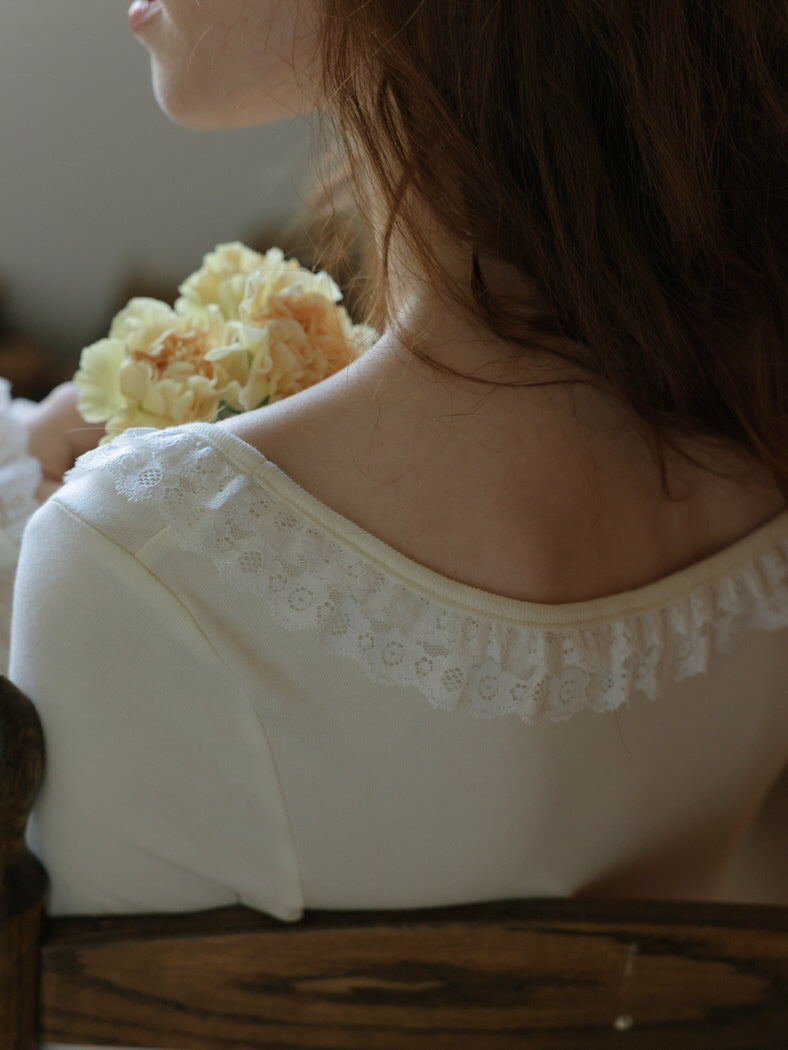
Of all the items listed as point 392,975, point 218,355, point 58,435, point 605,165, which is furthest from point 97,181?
point 392,975

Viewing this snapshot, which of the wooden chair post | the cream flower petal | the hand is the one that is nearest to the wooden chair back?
the wooden chair post

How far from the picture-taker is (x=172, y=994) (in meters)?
0.52

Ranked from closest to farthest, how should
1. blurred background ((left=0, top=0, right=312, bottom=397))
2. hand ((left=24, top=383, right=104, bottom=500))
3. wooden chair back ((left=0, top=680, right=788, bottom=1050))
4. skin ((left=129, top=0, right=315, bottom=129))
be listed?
wooden chair back ((left=0, top=680, right=788, bottom=1050))
skin ((left=129, top=0, right=315, bottom=129))
hand ((left=24, top=383, right=104, bottom=500))
blurred background ((left=0, top=0, right=312, bottom=397))

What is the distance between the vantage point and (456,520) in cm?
55

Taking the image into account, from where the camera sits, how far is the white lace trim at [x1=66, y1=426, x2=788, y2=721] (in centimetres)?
52

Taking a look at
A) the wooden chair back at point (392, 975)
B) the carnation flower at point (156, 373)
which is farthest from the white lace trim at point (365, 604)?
the carnation flower at point (156, 373)

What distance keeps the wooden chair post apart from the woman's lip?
1.64 feet

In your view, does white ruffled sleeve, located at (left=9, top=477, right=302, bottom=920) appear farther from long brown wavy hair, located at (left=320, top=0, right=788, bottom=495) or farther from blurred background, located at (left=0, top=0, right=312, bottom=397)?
blurred background, located at (left=0, top=0, right=312, bottom=397)

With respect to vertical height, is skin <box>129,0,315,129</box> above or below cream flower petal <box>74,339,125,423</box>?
above

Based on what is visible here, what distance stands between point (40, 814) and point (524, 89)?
0.45 m

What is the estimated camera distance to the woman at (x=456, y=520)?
1.71 feet

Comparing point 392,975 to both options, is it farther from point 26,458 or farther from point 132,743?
point 26,458

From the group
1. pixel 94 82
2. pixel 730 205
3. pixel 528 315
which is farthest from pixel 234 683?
pixel 94 82

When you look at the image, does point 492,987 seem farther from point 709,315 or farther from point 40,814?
point 709,315
